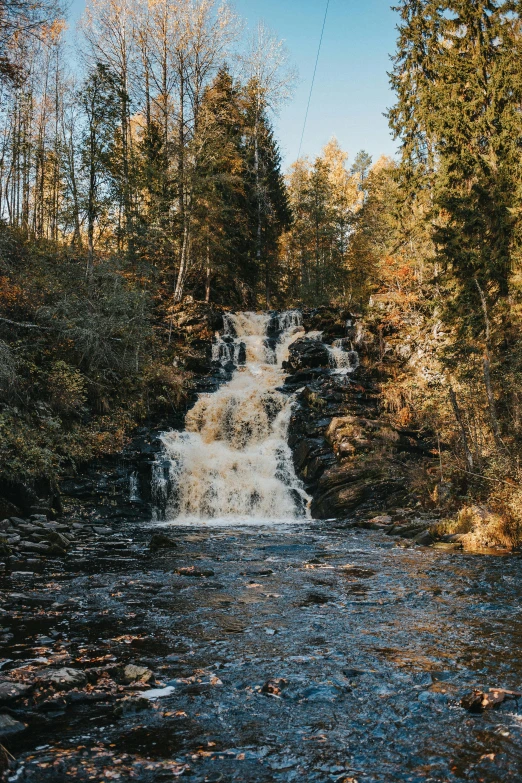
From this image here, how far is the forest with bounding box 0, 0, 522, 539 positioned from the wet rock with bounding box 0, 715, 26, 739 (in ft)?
26.8

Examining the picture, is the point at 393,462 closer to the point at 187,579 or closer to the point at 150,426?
the point at 150,426

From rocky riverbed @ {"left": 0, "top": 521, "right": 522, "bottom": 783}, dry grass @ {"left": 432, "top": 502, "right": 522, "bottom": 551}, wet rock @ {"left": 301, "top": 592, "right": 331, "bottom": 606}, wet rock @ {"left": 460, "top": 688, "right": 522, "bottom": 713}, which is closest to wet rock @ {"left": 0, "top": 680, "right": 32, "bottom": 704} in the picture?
rocky riverbed @ {"left": 0, "top": 521, "right": 522, "bottom": 783}

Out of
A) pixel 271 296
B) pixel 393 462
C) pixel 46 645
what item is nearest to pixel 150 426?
pixel 393 462

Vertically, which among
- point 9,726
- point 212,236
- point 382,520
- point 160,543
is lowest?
point 382,520

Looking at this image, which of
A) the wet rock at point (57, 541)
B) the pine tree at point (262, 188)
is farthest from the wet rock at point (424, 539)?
the pine tree at point (262, 188)

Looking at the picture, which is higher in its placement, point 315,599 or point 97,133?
point 97,133

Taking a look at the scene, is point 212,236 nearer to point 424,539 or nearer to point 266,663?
point 424,539

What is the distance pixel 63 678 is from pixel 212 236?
26525 millimetres

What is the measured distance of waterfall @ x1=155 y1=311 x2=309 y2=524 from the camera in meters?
16.7

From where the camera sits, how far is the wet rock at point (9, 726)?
3.39m

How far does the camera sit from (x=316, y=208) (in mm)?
39781

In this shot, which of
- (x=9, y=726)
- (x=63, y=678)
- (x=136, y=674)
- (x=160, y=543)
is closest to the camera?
(x=9, y=726)

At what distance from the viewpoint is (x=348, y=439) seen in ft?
58.9

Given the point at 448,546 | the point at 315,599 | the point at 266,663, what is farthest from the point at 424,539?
the point at 266,663
